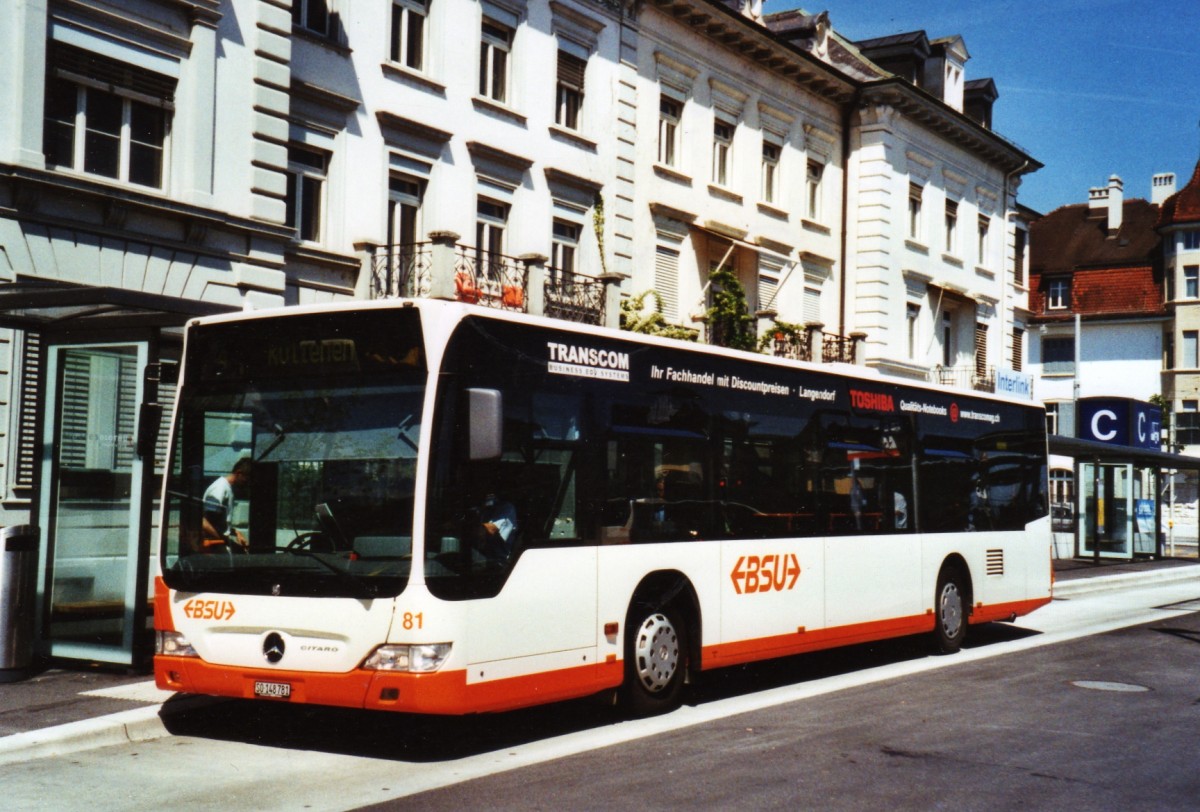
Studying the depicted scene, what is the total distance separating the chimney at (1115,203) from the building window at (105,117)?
64550 millimetres

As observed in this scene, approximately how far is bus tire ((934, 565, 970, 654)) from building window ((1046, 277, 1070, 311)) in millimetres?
60023

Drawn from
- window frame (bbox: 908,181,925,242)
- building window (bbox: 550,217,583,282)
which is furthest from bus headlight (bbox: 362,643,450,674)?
window frame (bbox: 908,181,925,242)

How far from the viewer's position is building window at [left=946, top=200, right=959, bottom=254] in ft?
128

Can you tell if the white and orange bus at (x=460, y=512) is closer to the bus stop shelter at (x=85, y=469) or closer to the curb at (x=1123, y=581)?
the bus stop shelter at (x=85, y=469)

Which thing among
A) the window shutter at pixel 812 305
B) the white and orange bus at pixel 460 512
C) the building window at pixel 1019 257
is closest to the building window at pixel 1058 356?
the building window at pixel 1019 257

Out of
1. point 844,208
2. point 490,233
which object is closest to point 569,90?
point 490,233

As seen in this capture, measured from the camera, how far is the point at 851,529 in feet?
43.5

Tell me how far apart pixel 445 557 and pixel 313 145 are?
1305cm

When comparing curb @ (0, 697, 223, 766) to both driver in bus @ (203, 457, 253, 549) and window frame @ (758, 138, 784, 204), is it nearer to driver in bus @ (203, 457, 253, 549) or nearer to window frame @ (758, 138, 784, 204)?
driver in bus @ (203, 457, 253, 549)

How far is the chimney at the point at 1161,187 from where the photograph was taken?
7481 cm

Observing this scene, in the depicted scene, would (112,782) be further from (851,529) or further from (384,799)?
(851,529)

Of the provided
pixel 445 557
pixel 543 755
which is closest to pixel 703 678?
pixel 543 755

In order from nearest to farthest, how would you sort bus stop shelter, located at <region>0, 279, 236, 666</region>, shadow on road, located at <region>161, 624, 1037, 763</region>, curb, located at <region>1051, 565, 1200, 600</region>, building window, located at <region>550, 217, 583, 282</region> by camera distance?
shadow on road, located at <region>161, 624, 1037, 763</region> < bus stop shelter, located at <region>0, 279, 236, 666</region> < curb, located at <region>1051, 565, 1200, 600</region> < building window, located at <region>550, 217, 583, 282</region>

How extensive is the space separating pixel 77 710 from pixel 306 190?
39.0 ft
